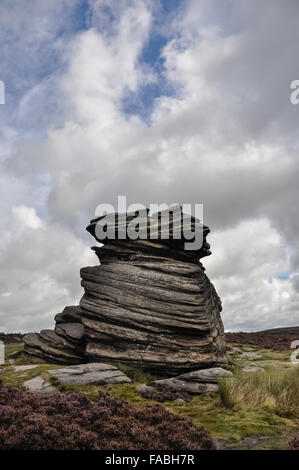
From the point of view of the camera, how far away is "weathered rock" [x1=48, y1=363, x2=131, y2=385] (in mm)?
20438

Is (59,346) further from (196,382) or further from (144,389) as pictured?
(196,382)

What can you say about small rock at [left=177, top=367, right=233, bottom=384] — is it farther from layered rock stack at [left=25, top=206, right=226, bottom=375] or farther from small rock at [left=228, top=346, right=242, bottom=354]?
small rock at [left=228, top=346, right=242, bottom=354]

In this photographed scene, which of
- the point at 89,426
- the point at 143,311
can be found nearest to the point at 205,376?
the point at 143,311

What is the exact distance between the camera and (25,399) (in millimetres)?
14492

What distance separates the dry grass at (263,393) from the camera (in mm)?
16528

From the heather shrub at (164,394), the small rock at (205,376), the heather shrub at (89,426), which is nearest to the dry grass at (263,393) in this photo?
the heather shrub at (164,394)

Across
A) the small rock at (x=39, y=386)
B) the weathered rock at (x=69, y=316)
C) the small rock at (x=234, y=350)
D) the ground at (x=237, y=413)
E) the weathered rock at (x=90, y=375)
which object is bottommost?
the ground at (x=237, y=413)

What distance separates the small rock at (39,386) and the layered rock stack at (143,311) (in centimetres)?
681

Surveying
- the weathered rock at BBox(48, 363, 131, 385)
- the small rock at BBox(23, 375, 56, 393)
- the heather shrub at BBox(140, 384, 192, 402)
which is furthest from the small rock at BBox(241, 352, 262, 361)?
the small rock at BBox(23, 375, 56, 393)

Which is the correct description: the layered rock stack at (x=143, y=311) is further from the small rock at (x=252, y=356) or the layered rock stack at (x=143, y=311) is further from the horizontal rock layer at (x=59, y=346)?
the small rock at (x=252, y=356)

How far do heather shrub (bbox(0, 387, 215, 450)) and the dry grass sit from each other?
4.28 metres

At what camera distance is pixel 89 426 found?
11.8 metres

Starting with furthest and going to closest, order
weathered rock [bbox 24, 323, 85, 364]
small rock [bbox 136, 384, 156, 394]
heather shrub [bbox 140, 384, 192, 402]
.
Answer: weathered rock [bbox 24, 323, 85, 364] → small rock [bbox 136, 384, 156, 394] → heather shrub [bbox 140, 384, 192, 402]
